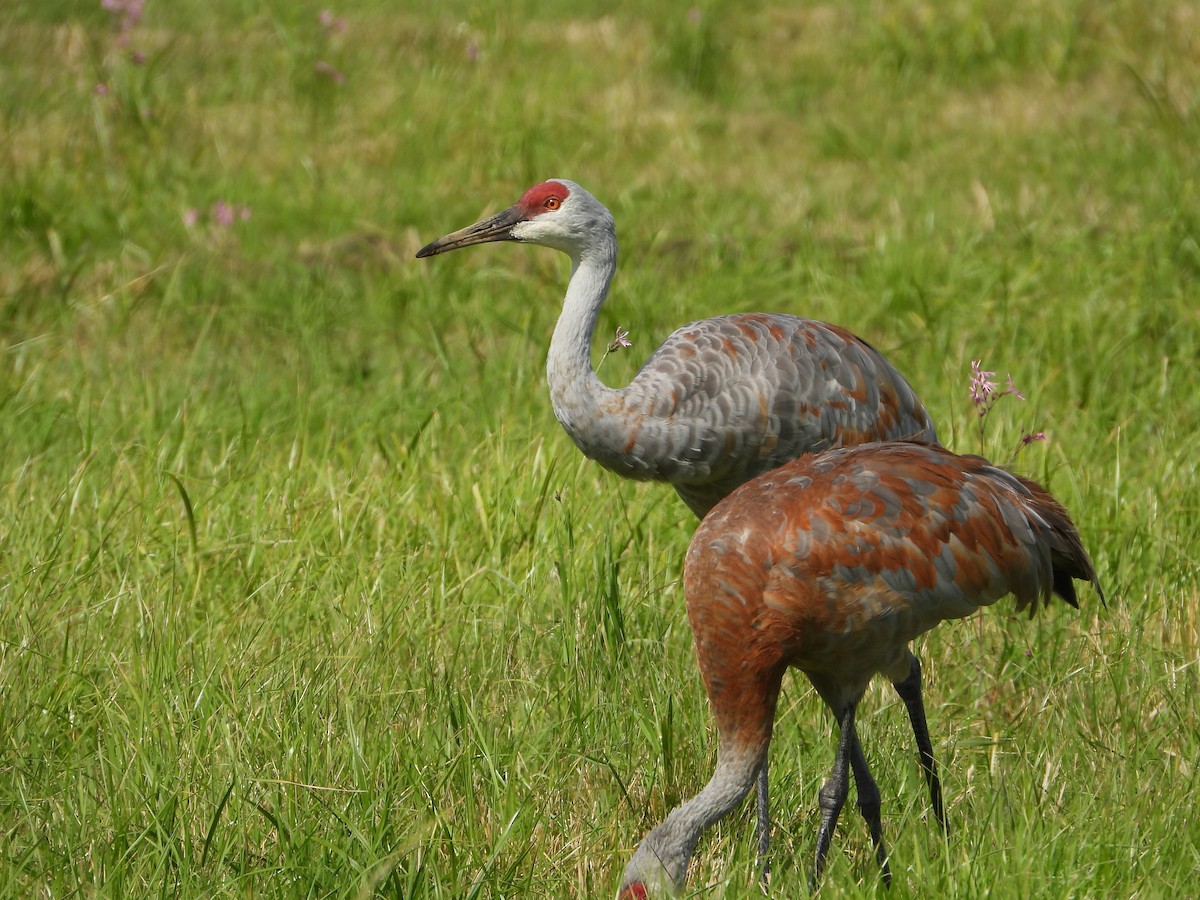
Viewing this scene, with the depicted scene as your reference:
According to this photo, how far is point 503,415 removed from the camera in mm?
5062

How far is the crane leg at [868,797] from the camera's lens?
322 centimetres

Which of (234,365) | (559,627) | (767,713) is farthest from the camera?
(234,365)

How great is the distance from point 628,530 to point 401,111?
13.4 ft

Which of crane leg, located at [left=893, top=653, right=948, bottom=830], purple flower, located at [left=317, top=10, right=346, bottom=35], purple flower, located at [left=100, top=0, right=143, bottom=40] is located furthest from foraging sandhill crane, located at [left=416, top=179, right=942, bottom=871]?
purple flower, located at [left=317, top=10, right=346, bottom=35]

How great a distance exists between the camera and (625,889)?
2873 millimetres

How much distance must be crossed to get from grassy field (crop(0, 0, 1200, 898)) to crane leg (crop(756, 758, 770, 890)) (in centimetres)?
4

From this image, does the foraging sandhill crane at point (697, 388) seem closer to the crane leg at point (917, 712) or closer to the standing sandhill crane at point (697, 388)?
the standing sandhill crane at point (697, 388)

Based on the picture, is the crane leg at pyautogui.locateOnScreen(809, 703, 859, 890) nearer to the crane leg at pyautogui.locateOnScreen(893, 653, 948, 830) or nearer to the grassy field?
the grassy field

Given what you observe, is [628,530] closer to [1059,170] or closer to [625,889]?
[625,889]

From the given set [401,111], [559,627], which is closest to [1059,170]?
[401,111]

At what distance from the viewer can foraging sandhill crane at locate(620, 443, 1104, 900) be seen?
314 centimetres

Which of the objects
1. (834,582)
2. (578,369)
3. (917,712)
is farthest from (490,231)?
(917,712)

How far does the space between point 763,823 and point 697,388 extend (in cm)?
110

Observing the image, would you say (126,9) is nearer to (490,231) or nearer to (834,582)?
(490,231)
